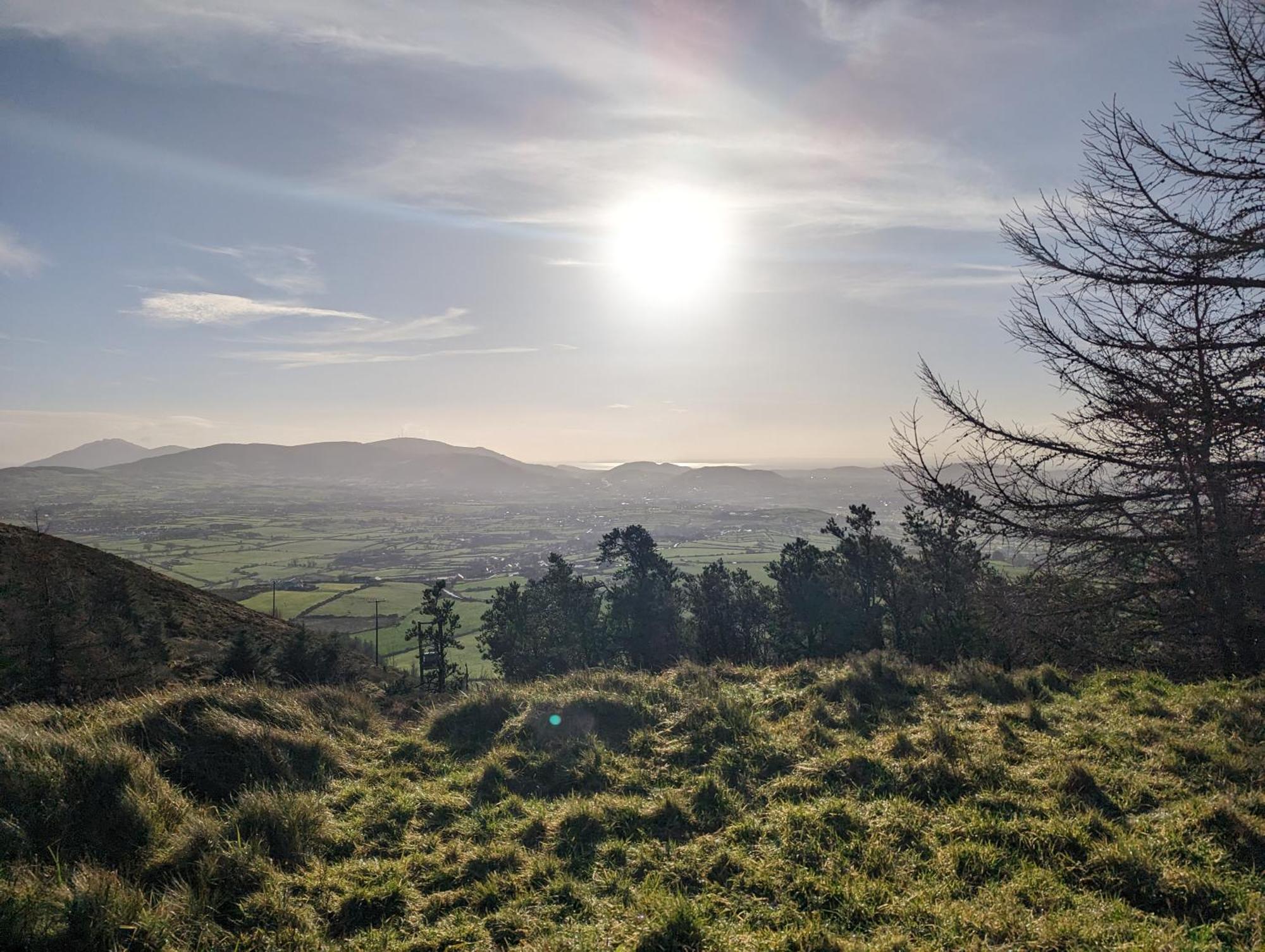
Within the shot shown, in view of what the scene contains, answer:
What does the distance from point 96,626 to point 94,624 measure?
56 millimetres

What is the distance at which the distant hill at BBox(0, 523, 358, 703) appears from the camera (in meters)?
11.8

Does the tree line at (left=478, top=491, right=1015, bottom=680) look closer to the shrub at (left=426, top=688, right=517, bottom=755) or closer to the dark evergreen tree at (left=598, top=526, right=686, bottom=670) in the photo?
the dark evergreen tree at (left=598, top=526, right=686, bottom=670)

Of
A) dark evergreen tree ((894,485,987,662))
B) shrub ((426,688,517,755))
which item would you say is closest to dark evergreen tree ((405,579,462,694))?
shrub ((426,688,517,755))

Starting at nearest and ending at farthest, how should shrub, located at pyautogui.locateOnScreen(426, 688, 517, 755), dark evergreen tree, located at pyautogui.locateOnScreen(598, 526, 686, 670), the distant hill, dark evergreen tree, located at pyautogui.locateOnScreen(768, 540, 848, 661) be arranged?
shrub, located at pyautogui.locateOnScreen(426, 688, 517, 755)
the distant hill
dark evergreen tree, located at pyautogui.locateOnScreen(768, 540, 848, 661)
dark evergreen tree, located at pyautogui.locateOnScreen(598, 526, 686, 670)

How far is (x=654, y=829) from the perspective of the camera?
6223 mm

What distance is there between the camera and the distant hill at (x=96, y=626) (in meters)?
11.8

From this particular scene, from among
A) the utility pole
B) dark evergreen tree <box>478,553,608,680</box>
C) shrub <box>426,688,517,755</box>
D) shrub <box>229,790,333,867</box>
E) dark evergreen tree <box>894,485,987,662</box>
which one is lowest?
the utility pole

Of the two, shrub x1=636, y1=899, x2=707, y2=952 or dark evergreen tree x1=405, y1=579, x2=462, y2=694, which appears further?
dark evergreen tree x1=405, y1=579, x2=462, y2=694

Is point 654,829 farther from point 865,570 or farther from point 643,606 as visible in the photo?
point 865,570

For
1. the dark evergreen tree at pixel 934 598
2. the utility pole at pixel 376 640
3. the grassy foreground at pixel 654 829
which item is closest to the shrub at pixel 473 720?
the grassy foreground at pixel 654 829

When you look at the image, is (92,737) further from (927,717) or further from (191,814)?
(927,717)

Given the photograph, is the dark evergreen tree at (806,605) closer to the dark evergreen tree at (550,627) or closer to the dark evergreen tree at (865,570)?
the dark evergreen tree at (865,570)

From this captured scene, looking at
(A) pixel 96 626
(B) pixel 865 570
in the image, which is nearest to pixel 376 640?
(A) pixel 96 626

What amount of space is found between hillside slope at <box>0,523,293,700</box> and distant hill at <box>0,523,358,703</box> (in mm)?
29
